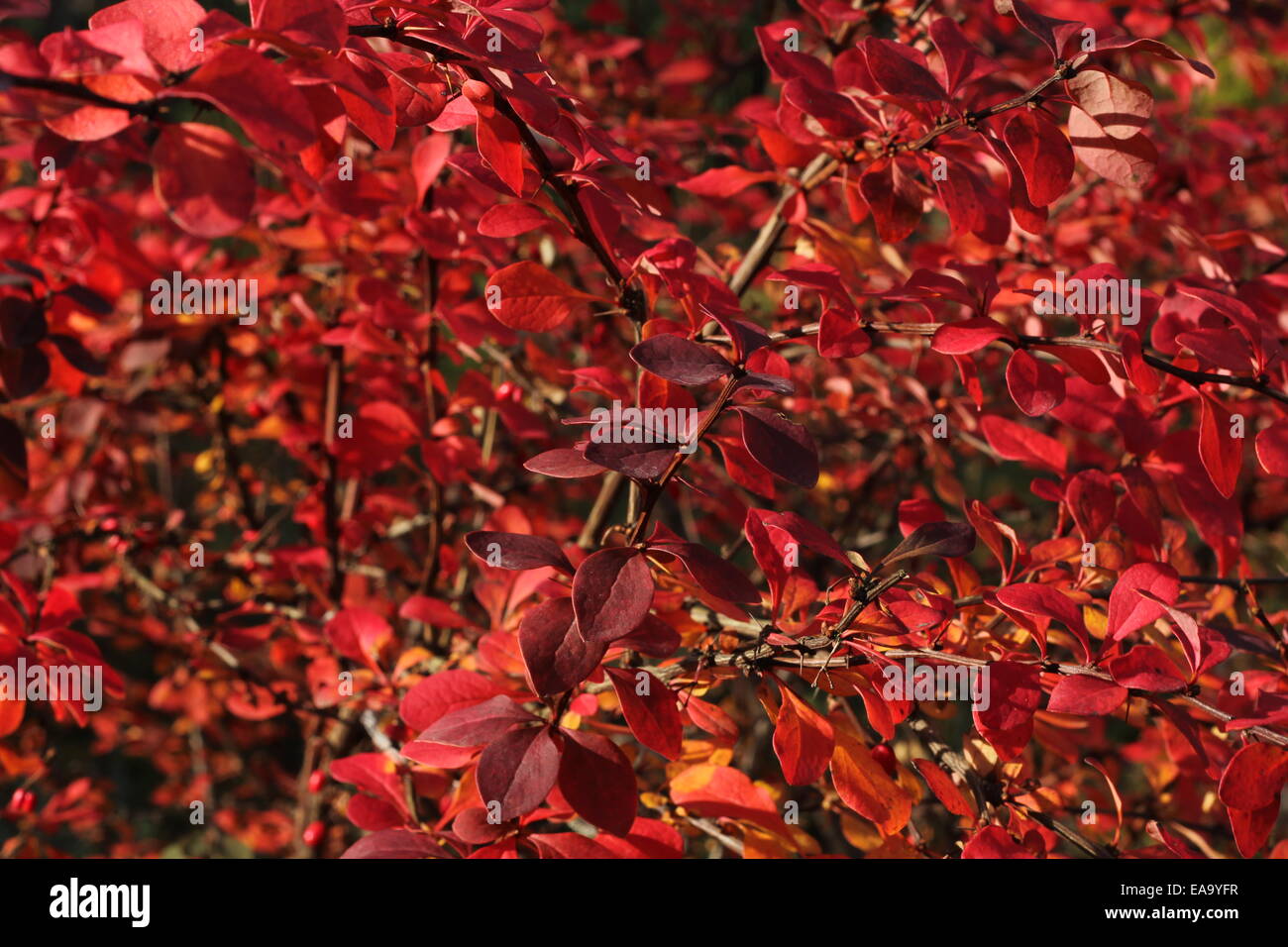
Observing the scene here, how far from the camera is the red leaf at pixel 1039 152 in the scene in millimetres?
865

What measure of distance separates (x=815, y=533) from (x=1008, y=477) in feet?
10.3

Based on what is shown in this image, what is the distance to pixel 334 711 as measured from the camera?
149 cm

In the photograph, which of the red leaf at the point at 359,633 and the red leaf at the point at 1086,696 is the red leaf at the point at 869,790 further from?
the red leaf at the point at 359,633

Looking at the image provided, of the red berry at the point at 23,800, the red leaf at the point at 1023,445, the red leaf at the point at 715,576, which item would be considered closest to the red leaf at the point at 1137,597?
the red leaf at the point at 1023,445

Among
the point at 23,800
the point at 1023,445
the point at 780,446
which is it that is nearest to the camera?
the point at 780,446

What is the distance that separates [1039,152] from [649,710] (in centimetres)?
60

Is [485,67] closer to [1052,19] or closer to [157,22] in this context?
[157,22]

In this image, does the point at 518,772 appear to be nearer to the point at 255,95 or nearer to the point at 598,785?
the point at 598,785

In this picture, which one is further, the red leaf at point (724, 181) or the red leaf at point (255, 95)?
the red leaf at point (724, 181)

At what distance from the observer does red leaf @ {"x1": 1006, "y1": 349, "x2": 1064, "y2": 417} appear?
899mm

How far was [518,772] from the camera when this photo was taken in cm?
77

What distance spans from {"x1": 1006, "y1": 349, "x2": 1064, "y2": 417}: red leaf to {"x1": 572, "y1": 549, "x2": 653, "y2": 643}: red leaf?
15.7 inches

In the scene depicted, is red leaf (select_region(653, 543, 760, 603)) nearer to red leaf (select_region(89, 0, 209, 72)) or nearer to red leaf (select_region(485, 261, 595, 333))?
red leaf (select_region(485, 261, 595, 333))

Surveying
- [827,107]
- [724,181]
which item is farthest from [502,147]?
[724,181]
